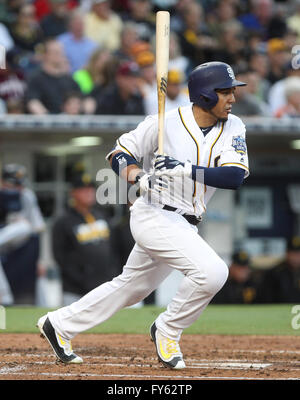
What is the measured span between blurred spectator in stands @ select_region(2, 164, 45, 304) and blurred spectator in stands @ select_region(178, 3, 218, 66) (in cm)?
351

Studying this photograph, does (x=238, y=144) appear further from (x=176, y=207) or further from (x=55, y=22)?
(x=55, y=22)

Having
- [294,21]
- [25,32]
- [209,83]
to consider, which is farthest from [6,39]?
[209,83]

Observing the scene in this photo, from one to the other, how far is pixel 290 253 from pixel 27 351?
4.46 meters

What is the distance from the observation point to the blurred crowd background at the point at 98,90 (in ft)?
28.3

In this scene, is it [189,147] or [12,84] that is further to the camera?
[12,84]

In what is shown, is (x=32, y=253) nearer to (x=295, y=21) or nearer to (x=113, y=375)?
(x=113, y=375)

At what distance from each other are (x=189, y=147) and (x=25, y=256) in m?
4.70

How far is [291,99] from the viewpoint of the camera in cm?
1026

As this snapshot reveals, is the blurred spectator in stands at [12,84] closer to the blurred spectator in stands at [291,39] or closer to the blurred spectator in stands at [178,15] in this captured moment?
the blurred spectator in stands at [178,15]

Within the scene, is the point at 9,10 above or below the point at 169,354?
above

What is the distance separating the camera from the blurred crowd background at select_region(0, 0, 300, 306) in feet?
28.3

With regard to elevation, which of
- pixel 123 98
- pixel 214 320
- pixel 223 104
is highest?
pixel 123 98

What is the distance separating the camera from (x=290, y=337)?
6.69 m

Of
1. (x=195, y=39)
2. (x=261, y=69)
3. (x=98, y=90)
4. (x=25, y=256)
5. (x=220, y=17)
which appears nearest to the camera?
(x=25, y=256)
